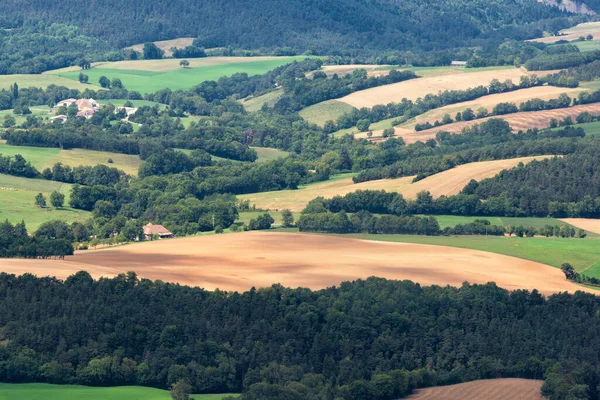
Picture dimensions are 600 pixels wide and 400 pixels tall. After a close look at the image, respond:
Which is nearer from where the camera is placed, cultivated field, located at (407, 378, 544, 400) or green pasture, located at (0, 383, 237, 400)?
green pasture, located at (0, 383, 237, 400)

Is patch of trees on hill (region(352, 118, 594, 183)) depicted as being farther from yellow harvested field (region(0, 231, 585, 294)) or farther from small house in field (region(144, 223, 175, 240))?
yellow harvested field (region(0, 231, 585, 294))

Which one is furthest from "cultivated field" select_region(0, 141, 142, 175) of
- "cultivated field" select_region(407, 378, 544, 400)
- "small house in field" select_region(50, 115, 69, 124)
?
"cultivated field" select_region(407, 378, 544, 400)

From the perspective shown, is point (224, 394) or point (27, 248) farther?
point (27, 248)

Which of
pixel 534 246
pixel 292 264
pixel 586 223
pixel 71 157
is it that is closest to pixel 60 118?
pixel 71 157

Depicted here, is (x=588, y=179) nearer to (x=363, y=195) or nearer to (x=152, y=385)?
(x=363, y=195)

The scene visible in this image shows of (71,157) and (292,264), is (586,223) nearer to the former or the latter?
(292,264)

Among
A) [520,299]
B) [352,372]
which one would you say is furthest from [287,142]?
[352,372]
